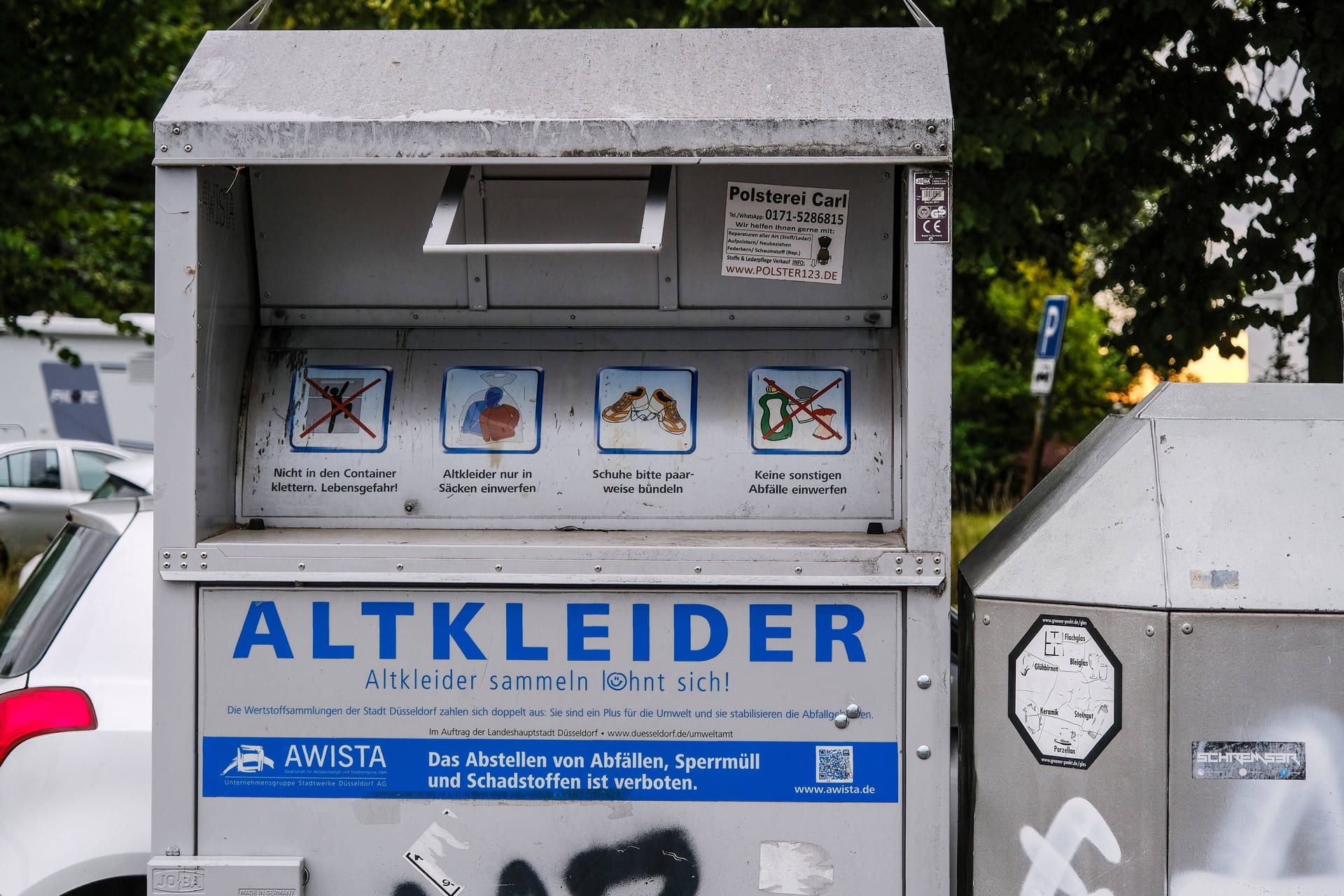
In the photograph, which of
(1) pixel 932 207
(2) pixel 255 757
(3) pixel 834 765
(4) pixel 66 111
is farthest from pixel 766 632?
(4) pixel 66 111

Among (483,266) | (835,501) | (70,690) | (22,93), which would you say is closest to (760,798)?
(835,501)

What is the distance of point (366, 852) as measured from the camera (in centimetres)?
239

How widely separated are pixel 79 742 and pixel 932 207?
2266mm

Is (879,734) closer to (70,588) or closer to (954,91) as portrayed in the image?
(70,588)

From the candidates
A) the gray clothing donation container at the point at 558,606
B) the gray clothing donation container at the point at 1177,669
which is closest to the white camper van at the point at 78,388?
the gray clothing donation container at the point at 558,606

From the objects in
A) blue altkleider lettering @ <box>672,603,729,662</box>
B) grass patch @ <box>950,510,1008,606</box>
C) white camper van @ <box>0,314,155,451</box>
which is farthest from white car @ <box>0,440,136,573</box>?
blue altkleider lettering @ <box>672,603,729,662</box>

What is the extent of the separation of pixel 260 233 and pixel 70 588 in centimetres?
103

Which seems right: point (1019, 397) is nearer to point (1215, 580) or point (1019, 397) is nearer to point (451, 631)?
point (1215, 580)

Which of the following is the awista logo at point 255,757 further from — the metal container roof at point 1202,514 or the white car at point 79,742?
the metal container roof at point 1202,514

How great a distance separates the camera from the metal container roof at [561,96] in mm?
2246

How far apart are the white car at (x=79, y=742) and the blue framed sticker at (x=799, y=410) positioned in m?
1.46

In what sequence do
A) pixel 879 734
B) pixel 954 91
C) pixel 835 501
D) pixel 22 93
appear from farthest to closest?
1. pixel 22 93
2. pixel 954 91
3. pixel 835 501
4. pixel 879 734

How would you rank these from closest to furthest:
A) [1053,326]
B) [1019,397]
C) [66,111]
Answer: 1. [66,111]
2. [1053,326]
3. [1019,397]

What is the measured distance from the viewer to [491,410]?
2.71 meters
